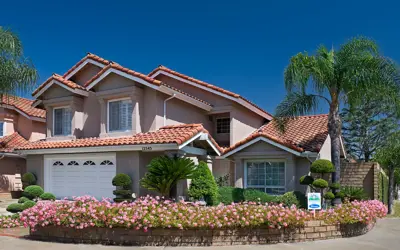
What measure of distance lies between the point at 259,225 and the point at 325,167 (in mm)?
6515

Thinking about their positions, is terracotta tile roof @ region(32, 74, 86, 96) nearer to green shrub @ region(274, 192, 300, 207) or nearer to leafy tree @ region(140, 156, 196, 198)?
leafy tree @ region(140, 156, 196, 198)

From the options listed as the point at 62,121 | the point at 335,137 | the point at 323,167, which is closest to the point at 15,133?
the point at 62,121

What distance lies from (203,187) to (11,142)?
15736 mm

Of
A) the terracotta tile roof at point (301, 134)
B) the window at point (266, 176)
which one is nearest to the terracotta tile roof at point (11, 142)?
the terracotta tile roof at point (301, 134)

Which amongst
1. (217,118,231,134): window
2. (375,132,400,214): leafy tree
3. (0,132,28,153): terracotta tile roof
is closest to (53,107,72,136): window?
(0,132,28,153): terracotta tile roof

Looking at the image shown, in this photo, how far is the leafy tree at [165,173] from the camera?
14750 mm

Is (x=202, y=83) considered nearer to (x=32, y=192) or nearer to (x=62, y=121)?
(x=62, y=121)

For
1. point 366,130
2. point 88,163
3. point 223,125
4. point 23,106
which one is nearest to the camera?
point 88,163

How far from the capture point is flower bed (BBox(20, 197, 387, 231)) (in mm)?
10055

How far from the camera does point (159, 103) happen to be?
61.5ft

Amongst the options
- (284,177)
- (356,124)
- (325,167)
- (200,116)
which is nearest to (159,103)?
(200,116)

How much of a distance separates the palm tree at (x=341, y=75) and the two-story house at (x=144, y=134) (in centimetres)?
237

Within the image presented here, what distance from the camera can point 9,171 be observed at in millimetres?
25609

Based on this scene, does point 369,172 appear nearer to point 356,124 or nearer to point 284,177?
point 284,177
